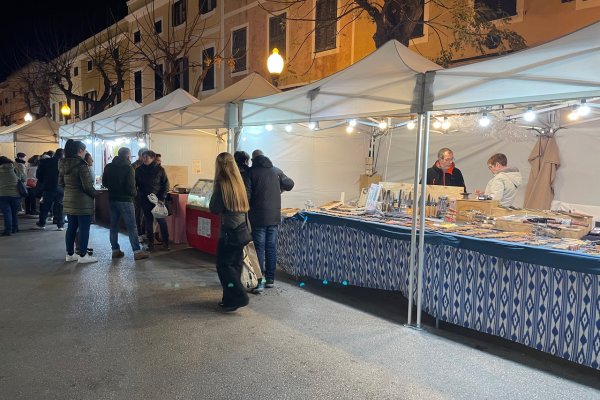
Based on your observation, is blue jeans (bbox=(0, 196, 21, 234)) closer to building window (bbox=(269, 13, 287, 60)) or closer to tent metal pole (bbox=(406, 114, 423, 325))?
building window (bbox=(269, 13, 287, 60))

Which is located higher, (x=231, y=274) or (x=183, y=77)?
(x=183, y=77)

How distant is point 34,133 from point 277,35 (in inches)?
386

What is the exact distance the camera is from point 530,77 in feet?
12.4

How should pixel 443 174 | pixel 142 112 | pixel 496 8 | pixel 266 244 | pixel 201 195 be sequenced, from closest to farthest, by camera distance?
pixel 266 244
pixel 443 174
pixel 201 195
pixel 496 8
pixel 142 112

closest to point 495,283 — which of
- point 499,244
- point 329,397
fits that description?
point 499,244

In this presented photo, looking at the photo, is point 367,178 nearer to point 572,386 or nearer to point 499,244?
point 499,244

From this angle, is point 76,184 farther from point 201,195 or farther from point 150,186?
point 201,195

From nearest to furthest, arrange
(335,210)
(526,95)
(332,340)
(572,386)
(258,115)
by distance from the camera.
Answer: (572,386) → (526,95) → (332,340) → (335,210) → (258,115)

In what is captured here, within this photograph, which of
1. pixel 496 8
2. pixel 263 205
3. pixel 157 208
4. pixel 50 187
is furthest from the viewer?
pixel 50 187

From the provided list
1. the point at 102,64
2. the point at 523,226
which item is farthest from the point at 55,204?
the point at 102,64

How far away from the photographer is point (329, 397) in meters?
3.18

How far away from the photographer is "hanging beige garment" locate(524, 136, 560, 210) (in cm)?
734

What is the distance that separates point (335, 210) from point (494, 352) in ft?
9.48

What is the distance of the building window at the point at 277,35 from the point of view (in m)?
14.6
